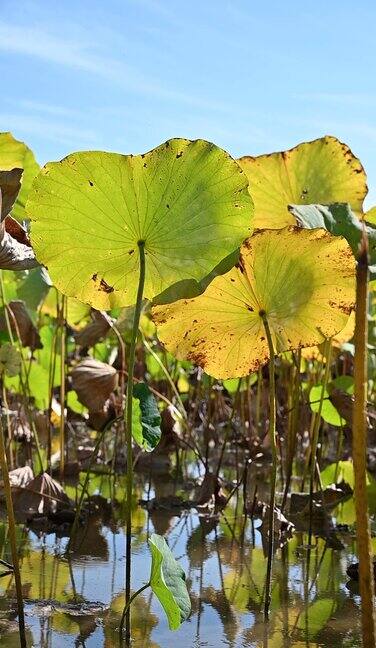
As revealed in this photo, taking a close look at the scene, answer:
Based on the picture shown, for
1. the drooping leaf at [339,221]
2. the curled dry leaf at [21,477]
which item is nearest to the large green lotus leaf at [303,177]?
the drooping leaf at [339,221]

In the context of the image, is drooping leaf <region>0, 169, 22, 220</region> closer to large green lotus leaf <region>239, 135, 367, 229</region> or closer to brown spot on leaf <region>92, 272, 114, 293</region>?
brown spot on leaf <region>92, 272, 114, 293</region>

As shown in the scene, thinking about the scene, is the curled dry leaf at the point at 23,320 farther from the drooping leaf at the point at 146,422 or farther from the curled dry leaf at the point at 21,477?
the drooping leaf at the point at 146,422

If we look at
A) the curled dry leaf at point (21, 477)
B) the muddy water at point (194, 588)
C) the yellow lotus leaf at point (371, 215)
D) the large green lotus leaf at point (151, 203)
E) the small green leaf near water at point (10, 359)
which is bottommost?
the muddy water at point (194, 588)

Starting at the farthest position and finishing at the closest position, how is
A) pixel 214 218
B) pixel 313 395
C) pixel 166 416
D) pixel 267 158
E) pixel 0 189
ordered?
pixel 166 416 → pixel 313 395 → pixel 267 158 → pixel 214 218 → pixel 0 189

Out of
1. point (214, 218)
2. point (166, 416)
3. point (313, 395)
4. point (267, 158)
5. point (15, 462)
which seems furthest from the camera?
point (15, 462)

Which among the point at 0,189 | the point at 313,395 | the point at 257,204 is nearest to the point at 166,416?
the point at 313,395

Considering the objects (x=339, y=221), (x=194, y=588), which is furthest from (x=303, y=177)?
(x=194, y=588)

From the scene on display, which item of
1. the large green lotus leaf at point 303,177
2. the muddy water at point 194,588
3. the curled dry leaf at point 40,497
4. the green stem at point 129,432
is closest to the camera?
the green stem at point 129,432

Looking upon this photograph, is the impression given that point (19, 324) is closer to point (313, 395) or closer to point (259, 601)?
point (313, 395)

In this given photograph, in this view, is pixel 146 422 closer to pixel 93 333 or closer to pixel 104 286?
pixel 104 286
